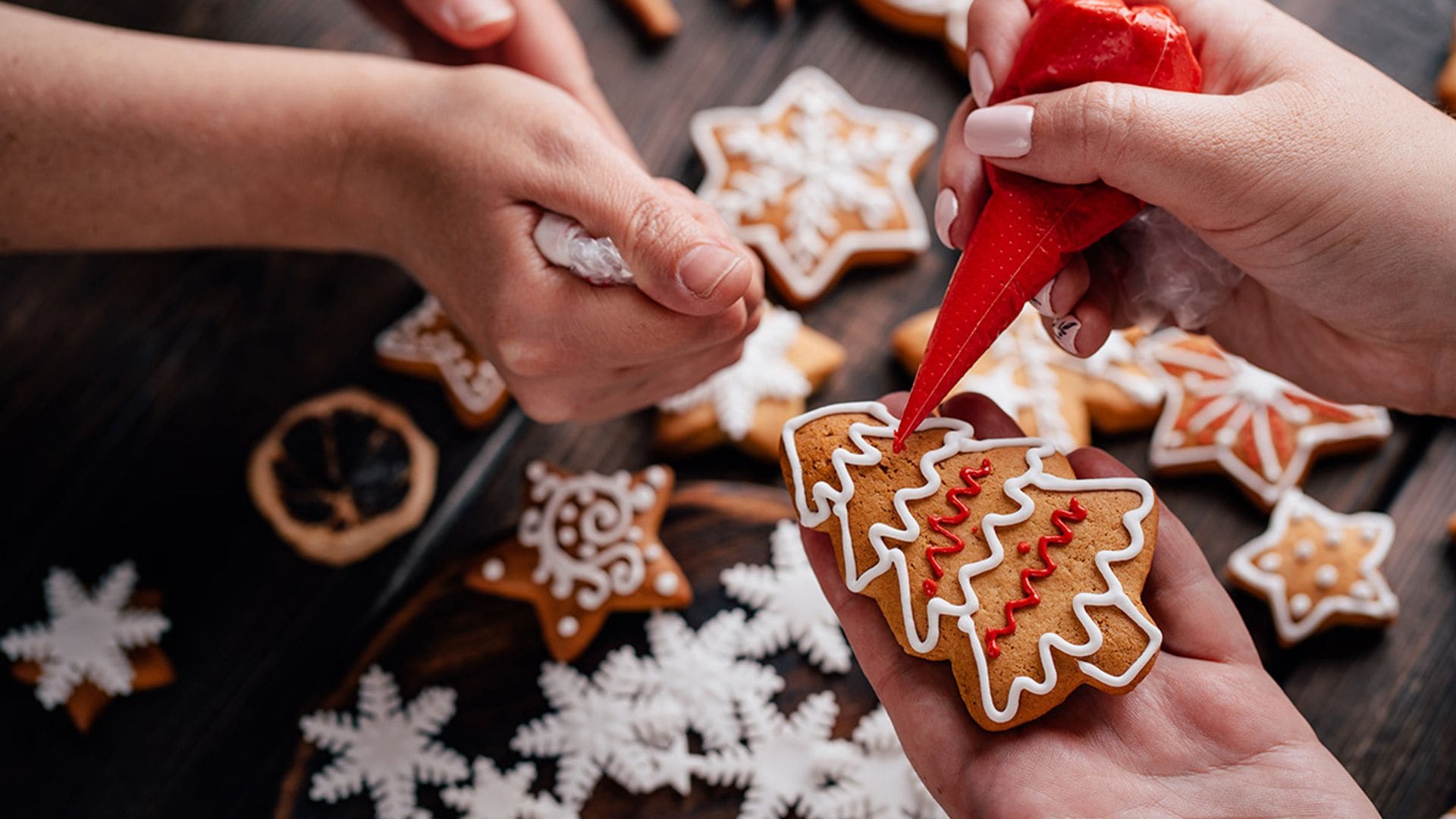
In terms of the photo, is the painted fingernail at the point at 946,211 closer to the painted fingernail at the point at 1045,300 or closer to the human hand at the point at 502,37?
the painted fingernail at the point at 1045,300

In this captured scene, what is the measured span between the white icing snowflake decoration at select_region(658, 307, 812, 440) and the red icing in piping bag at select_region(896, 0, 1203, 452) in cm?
45

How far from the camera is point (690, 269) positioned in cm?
113

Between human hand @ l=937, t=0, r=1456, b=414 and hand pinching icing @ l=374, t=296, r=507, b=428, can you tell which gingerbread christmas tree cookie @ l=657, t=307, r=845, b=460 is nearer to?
hand pinching icing @ l=374, t=296, r=507, b=428

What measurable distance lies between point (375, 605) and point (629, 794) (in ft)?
1.67

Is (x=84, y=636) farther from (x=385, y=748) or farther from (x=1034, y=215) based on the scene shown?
(x=1034, y=215)

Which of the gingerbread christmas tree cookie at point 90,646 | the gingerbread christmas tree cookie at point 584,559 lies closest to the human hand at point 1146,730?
the gingerbread christmas tree cookie at point 584,559

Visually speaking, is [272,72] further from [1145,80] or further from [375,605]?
[1145,80]

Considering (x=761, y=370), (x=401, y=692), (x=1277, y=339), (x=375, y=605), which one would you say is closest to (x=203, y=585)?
(x=375, y=605)

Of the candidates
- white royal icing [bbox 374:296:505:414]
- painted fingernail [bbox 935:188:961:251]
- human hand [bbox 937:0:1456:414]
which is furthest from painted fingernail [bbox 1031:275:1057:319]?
white royal icing [bbox 374:296:505:414]

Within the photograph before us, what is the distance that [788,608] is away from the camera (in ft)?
4.94

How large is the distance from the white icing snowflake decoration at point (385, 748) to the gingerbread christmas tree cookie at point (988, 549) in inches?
27.1

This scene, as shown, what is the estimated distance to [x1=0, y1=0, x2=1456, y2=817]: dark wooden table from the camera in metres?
1.53

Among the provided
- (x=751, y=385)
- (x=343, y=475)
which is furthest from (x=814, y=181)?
(x=343, y=475)

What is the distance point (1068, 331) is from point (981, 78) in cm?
33
